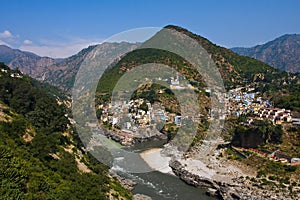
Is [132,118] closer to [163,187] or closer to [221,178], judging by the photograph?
[163,187]

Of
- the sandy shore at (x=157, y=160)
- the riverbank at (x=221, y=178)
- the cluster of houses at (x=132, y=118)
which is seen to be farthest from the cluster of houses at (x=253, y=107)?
the sandy shore at (x=157, y=160)

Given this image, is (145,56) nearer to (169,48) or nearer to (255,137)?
(169,48)

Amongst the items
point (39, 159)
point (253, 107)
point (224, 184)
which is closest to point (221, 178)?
point (224, 184)

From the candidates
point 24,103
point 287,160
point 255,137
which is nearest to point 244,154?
point 255,137

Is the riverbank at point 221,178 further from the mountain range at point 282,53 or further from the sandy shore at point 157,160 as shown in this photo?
the mountain range at point 282,53

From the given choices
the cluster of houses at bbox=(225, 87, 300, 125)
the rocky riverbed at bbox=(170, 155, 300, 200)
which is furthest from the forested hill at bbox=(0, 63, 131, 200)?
the cluster of houses at bbox=(225, 87, 300, 125)

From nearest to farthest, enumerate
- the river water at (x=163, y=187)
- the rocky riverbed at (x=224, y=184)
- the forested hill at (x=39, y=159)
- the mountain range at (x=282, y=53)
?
the forested hill at (x=39, y=159)
the rocky riverbed at (x=224, y=184)
the river water at (x=163, y=187)
the mountain range at (x=282, y=53)
